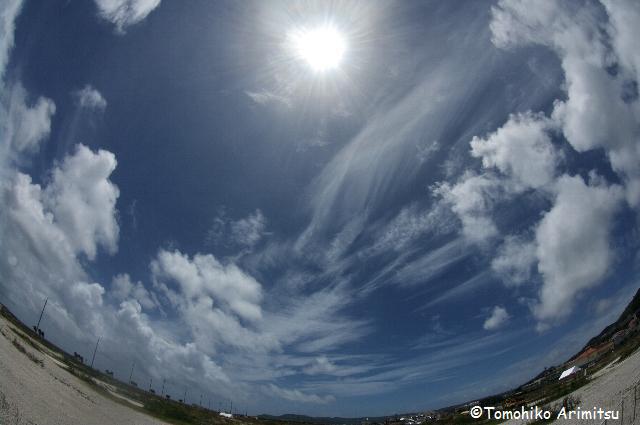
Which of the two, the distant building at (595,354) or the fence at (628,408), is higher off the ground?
the distant building at (595,354)

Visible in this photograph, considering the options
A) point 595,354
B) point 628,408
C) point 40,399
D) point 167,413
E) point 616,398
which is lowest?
point 167,413

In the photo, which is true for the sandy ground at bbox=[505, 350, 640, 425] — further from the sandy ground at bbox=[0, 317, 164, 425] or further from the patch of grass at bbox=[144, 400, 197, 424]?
the patch of grass at bbox=[144, 400, 197, 424]

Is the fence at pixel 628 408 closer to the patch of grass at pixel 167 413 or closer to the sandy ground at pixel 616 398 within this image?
the sandy ground at pixel 616 398

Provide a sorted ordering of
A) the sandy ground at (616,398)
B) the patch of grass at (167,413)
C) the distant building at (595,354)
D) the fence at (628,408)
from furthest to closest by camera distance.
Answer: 1. the distant building at (595,354)
2. the patch of grass at (167,413)
3. the sandy ground at (616,398)
4. the fence at (628,408)

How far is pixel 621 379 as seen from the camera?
34312 mm

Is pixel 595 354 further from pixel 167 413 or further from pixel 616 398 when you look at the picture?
pixel 167 413

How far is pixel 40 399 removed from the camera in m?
30.5

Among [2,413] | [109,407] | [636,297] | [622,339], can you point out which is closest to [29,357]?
[109,407]

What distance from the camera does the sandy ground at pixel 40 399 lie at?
25.2 meters

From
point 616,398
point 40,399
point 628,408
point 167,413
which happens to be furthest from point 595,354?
point 40,399

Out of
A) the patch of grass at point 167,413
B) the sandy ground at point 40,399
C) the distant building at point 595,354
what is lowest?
the patch of grass at point 167,413

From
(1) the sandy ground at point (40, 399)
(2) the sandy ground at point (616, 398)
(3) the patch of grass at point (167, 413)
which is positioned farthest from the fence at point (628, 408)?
(3) the patch of grass at point (167, 413)

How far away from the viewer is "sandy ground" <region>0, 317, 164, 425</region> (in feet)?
82.7

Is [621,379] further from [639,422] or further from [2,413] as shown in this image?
[2,413]
